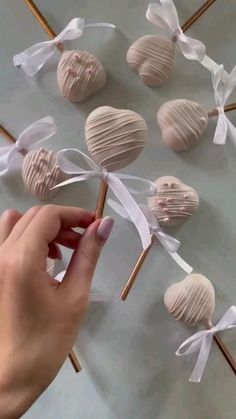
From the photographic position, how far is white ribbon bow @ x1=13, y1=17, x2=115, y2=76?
76 centimetres

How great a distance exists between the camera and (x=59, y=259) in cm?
75

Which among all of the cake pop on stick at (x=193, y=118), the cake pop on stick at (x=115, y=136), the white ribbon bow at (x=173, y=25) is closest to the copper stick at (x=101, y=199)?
the cake pop on stick at (x=115, y=136)

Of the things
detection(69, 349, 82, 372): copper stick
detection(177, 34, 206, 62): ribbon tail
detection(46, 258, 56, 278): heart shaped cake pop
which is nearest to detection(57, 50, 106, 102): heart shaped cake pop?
detection(177, 34, 206, 62): ribbon tail

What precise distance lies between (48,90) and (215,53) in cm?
24

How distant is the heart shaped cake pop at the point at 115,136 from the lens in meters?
0.70

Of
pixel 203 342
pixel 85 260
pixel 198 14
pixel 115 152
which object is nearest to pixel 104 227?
pixel 85 260

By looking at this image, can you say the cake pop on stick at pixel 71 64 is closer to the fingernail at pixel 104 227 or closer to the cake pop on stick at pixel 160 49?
the cake pop on stick at pixel 160 49

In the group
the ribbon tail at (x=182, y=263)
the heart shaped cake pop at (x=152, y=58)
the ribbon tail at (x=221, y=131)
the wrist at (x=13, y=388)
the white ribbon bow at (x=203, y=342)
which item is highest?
the heart shaped cake pop at (x=152, y=58)

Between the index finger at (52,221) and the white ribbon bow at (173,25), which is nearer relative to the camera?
the index finger at (52,221)

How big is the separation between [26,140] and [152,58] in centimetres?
20

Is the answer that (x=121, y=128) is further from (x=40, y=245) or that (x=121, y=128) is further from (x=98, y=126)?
(x=40, y=245)

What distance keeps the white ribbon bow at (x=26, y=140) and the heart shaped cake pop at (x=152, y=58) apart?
140mm

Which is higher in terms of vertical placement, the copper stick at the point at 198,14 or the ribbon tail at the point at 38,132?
the ribbon tail at the point at 38,132

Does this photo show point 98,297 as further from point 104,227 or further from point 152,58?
point 152,58
